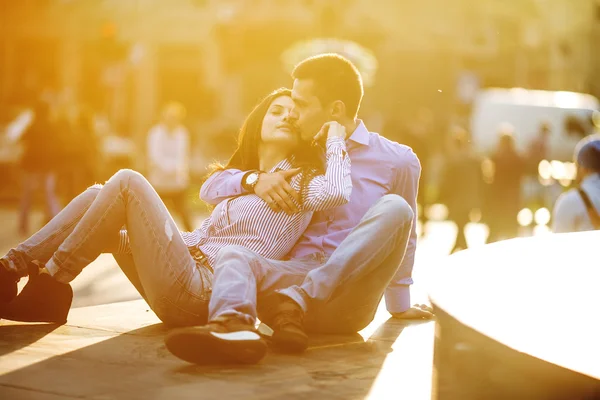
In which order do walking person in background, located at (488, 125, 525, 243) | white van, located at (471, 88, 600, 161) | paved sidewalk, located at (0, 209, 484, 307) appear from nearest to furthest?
paved sidewalk, located at (0, 209, 484, 307)
walking person in background, located at (488, 125, 525, 243)
white van, located at (471, 88, 600, 161)

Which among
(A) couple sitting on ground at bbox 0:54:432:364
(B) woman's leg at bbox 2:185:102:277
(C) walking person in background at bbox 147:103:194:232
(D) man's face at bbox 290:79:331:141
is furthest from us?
(C) walking person in background at bbox 147:103:194:232

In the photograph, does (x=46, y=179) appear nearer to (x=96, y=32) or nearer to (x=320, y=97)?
(x=320, y=97)

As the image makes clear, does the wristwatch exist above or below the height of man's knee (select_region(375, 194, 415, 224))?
above

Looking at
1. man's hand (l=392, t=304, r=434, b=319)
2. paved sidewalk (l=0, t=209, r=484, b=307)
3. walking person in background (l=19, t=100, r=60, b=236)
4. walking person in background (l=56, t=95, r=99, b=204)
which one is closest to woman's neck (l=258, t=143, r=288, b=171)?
man's hand (l=392, t=304, r=434, b=319)

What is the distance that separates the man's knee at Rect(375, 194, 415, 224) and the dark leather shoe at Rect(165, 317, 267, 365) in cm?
84

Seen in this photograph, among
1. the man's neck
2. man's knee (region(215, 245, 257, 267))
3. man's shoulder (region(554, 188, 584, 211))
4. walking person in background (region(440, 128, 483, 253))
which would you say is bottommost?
walking person in background (region(440, 128, 483, 253))

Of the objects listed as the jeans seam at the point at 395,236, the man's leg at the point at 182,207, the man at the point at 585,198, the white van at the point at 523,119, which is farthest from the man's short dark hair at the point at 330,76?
the white van at the point at 523,119

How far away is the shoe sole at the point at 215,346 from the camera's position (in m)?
3.90

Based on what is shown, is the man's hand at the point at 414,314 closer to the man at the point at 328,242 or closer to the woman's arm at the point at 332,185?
the man at the point at 328,242

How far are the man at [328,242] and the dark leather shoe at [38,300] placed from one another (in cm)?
79

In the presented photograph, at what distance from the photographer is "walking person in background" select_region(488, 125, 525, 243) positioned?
1465 cm

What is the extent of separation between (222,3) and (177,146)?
958 inches

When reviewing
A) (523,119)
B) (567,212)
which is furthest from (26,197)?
(523,119)

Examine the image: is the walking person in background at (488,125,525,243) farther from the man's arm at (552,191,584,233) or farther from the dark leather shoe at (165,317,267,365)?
the dark leather shoe at (165,317,267,365)
